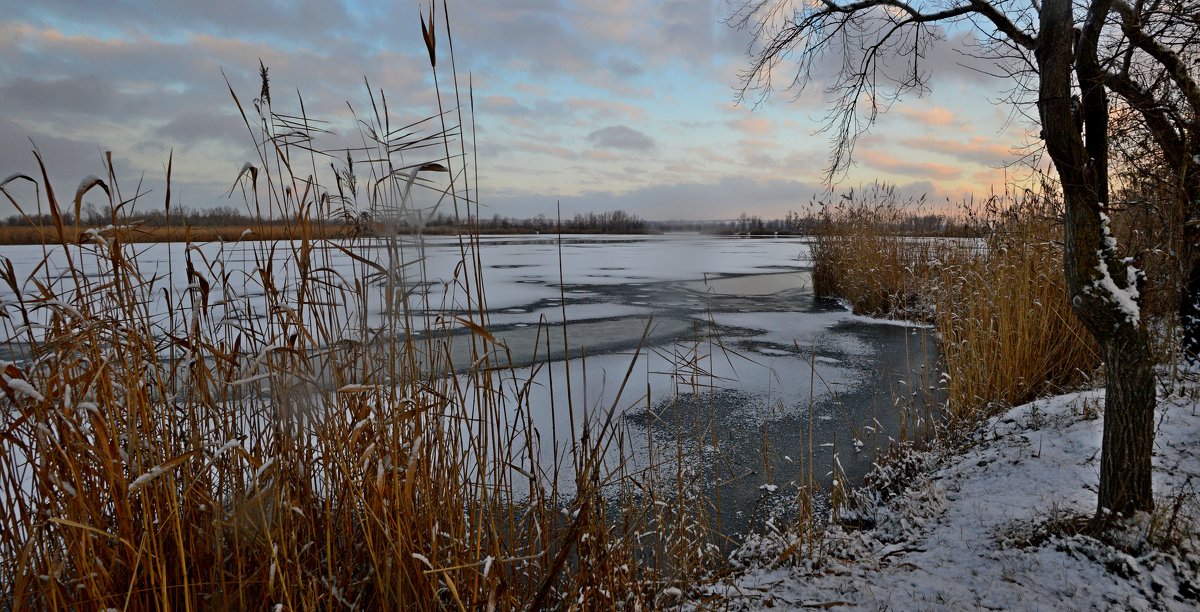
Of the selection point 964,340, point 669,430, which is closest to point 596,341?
point 669,430

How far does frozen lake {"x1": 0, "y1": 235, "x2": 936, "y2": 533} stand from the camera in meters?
2.07

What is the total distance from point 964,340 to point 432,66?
4.33 metres

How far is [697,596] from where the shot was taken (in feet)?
7.11

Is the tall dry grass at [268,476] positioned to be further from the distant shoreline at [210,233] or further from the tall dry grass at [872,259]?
Result: the tall dry grass at [872,259]

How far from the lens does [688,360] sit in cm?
494

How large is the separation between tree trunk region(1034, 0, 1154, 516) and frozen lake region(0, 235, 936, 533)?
1.12 m

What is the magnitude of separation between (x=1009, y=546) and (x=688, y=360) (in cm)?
279

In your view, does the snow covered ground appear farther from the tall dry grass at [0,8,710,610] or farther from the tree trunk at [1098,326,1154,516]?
the tall dry grass at [0,8,710,610]

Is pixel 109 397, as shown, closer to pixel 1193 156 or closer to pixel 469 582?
pixel 469 582

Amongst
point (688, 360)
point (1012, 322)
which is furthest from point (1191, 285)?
point (688, 360)

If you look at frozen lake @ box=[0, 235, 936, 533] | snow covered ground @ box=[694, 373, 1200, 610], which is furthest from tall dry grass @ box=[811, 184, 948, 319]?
snow covered ground @ box=[694, 373, 1200, 610]

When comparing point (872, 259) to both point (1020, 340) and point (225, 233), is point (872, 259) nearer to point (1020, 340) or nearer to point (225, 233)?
point (1020, 340)

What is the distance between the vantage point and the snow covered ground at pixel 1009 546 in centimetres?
203

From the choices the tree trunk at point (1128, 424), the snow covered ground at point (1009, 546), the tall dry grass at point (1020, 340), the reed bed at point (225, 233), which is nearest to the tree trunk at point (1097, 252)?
the tree trunk at point (1128, 424)
